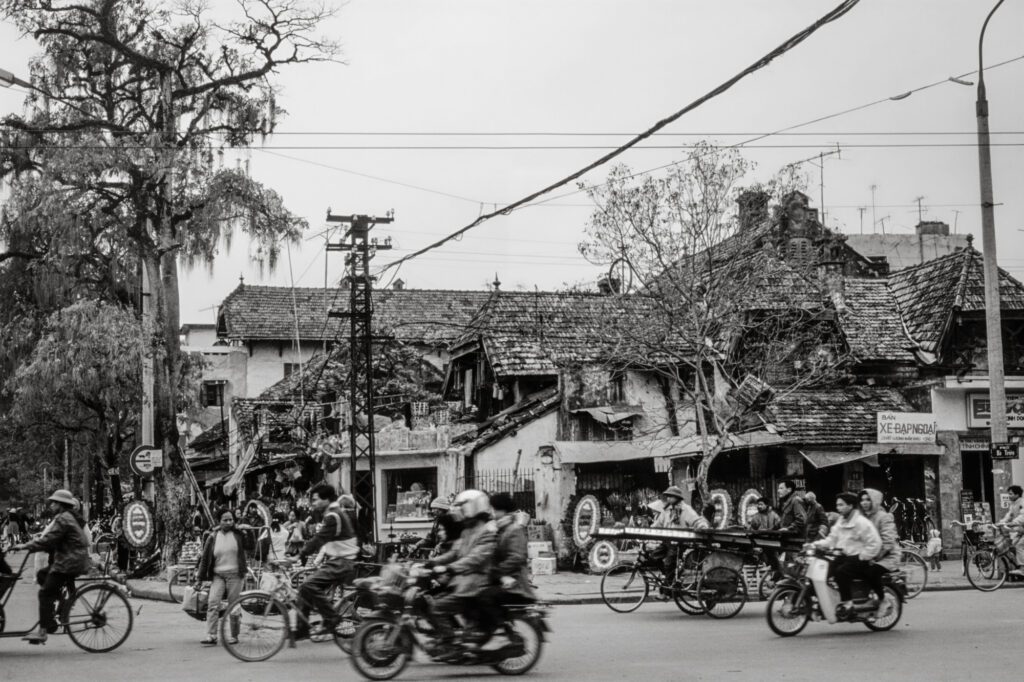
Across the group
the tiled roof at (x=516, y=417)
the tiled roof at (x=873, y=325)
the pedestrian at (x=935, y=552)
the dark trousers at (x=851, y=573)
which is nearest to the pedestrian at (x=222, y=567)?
the dark trousers at (x=851, y=573)

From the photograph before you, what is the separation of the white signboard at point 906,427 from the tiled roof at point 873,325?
2.12 m

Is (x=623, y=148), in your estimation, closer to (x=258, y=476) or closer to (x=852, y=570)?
(x=852, y=570)

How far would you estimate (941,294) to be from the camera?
3234 centimetres

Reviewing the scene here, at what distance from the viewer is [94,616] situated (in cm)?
1426

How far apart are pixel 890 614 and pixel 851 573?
881 millimetres

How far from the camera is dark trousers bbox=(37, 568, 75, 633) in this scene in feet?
45.8

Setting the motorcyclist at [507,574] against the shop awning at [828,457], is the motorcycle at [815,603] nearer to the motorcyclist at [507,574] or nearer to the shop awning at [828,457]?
the motorcyclist at [507,574]

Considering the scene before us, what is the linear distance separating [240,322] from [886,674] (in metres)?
43.8

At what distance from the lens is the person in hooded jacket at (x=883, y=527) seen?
50.0ft

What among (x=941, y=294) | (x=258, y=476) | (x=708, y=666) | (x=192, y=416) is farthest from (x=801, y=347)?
(x=192, y=416)

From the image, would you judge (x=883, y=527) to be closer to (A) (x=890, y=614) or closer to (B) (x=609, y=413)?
(A) (x=890, y=614)

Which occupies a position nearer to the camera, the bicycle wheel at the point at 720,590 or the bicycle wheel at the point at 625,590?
the bicycle wheel at the point at 720,590

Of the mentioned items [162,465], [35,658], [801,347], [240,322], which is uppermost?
[240,322]

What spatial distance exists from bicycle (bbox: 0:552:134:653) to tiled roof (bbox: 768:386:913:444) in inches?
705
